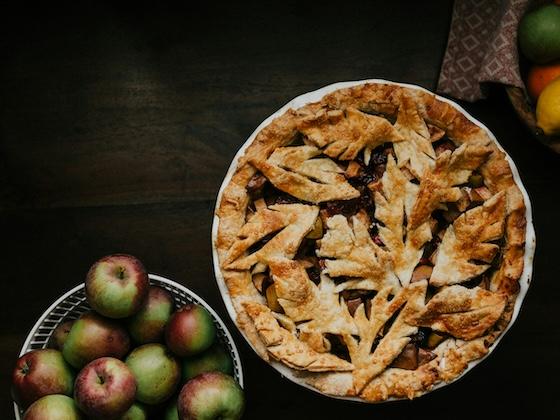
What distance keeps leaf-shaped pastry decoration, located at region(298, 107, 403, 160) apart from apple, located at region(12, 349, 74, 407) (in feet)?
2.00

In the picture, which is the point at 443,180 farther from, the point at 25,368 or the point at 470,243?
the point at 25,368

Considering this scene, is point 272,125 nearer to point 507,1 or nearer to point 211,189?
point 211,189

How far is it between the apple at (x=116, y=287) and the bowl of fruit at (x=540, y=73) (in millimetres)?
772

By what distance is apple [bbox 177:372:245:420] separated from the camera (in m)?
1.36

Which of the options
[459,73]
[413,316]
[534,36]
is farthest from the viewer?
[459,73]

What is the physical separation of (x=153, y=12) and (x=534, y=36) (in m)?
0.76

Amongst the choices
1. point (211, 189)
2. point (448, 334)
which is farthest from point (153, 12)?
point (448, 334)

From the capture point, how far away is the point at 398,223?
4.46 feet

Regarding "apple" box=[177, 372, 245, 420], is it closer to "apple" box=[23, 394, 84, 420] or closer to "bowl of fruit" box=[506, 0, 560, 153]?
"apple" box=[23, 394, 84, 420]

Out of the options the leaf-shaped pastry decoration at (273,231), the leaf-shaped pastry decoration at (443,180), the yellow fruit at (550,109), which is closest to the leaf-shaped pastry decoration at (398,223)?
the leaf-shaped pastry decoration at (443,180)

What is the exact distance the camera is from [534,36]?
146 cm

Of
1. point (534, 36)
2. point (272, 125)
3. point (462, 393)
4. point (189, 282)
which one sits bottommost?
point (462, 393)

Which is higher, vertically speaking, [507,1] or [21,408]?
[507,1]

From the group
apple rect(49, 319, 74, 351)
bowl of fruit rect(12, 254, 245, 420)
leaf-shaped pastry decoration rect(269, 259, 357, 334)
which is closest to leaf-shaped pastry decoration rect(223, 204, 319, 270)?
leaf-shaped pastry decoration rect(269, 259, 357, 334)
